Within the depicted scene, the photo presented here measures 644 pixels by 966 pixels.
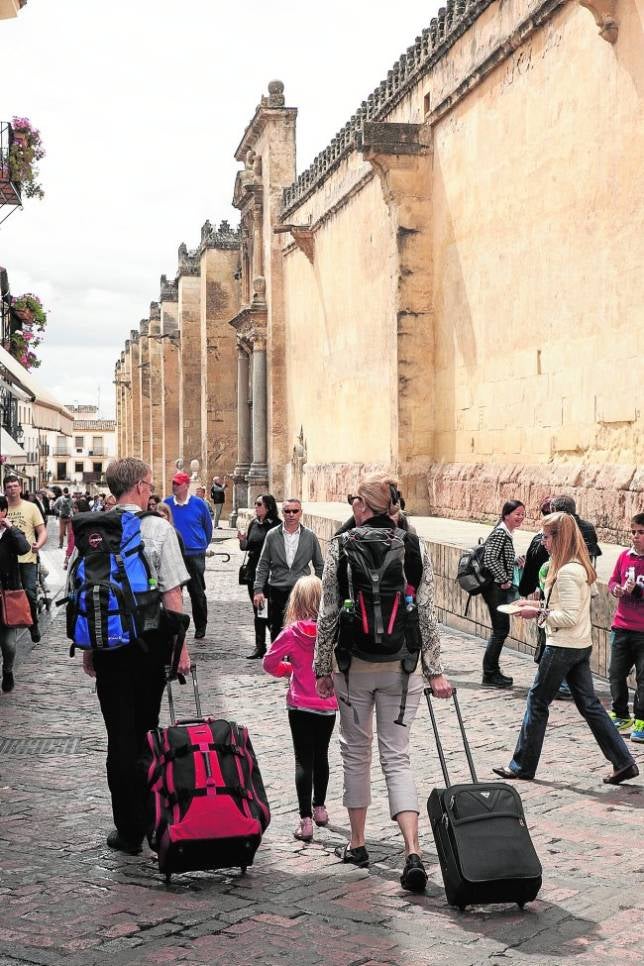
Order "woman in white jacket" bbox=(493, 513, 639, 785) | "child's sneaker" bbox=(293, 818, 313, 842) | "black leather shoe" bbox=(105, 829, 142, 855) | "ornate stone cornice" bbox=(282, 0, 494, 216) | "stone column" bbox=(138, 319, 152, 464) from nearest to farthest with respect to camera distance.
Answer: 1. "black leather shoe" bbox=(105, 829, 142, 855)
2. "child's sneaker" bbox=(293, 818, 313, 842)
3. "woman in white jacket" bbox=(493, 513, 639, 785)
4. "ornate stone cornice" bbox=(282, 0, 494, 216)
5. "stone column" bbox=(138, 319, 152, 464)

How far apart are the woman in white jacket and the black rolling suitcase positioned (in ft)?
6.25

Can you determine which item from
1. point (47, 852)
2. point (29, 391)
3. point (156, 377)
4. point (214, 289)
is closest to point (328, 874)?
point (47, 852)

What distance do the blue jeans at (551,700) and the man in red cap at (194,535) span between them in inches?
257

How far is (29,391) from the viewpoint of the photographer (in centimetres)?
1555

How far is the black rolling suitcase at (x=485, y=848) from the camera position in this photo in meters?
4.72

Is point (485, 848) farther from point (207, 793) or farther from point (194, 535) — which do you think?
point (194, 535)

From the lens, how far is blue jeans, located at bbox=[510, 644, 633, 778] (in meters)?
6.73

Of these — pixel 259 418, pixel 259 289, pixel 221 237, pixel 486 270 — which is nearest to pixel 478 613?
pixel 486 270

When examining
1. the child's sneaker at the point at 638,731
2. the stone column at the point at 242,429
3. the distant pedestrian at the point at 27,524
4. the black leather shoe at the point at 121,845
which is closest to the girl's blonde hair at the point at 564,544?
the child's sneaker at the point at 638,731

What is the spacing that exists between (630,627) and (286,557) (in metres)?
3.36

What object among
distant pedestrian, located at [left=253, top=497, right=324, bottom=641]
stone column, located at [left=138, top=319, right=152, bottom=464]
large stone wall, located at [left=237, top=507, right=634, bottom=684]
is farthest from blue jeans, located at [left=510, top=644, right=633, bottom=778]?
stone column, located at [left=138, top=319, right=152, bottom=464]

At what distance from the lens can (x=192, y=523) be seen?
13266 millimetres

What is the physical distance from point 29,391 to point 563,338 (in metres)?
6.03

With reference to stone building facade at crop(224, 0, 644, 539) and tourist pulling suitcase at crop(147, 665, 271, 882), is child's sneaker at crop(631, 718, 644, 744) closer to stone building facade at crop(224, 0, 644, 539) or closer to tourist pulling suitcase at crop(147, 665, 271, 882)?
tourist pulling suitcase at crop(147, 665, 271, 882)
